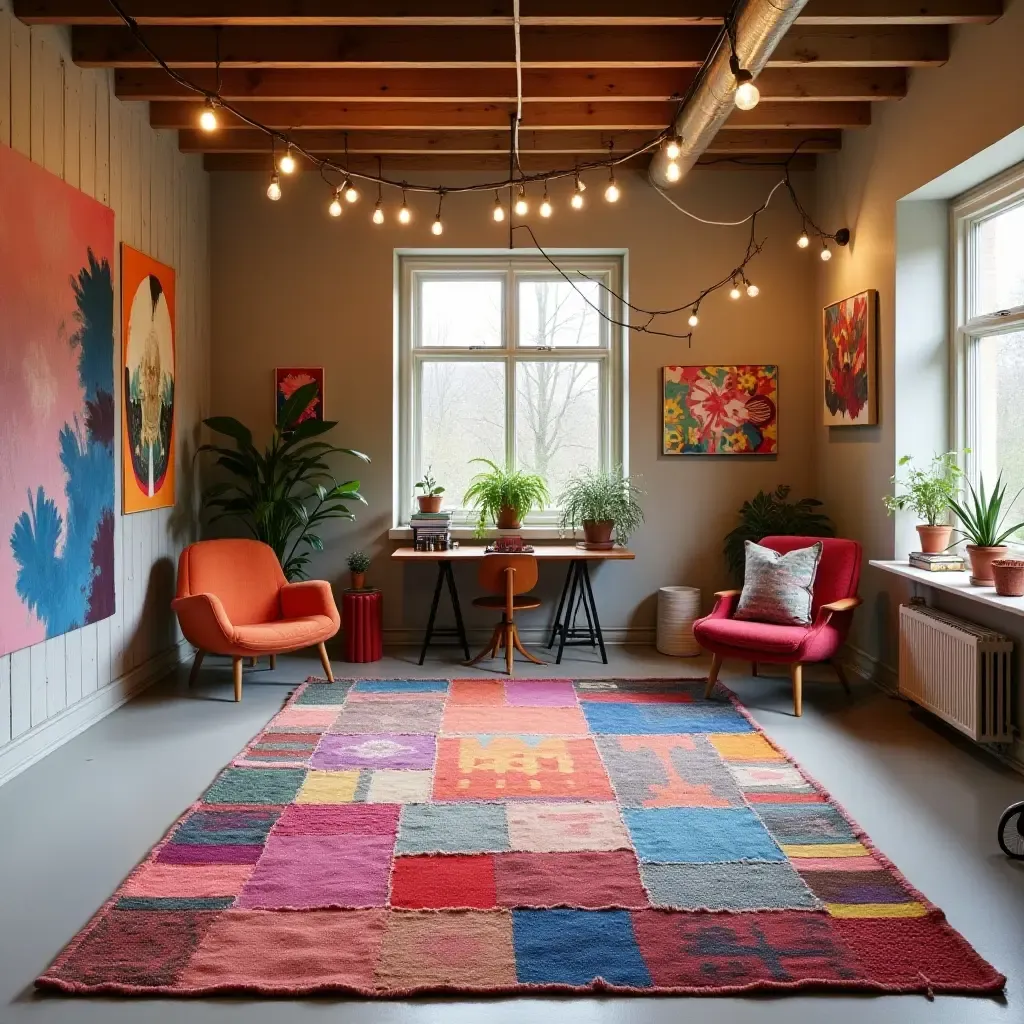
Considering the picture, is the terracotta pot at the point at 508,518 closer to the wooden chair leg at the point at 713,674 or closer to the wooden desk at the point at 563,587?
the wooden desk at the point at 563,587

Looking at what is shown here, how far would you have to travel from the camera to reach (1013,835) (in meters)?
3.38

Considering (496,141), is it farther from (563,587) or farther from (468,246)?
(563,587)

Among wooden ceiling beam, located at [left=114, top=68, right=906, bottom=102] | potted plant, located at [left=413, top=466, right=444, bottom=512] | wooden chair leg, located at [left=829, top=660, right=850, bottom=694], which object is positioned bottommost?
wooden chair leg, located at [left=829, top=660, right=850, bottom=694]

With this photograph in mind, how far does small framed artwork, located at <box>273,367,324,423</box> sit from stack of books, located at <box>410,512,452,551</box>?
1025mm

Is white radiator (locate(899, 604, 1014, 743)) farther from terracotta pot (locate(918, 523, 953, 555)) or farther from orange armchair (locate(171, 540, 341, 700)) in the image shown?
orange armchair (locate(171, 540, 341, 700))

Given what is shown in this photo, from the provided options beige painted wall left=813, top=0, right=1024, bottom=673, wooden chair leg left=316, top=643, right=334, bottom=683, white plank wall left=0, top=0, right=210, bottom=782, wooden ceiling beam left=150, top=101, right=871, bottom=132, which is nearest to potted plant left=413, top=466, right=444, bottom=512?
wooden chair leg left=316, top=643, right=334, bottom=683

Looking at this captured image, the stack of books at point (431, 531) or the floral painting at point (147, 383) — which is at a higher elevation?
the floral painting at point (147, 383)

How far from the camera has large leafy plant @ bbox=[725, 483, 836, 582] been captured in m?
6.34

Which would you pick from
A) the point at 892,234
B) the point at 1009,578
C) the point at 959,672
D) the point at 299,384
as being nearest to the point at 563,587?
the point at 299,384

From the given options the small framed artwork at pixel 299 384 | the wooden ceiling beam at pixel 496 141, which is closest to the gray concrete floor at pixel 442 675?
the small framed artwork at pixel 299 384

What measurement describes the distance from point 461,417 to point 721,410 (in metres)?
1.81

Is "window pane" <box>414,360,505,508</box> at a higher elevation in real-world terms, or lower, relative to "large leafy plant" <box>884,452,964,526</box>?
higher

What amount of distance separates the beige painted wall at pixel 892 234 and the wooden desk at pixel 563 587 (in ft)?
4.72

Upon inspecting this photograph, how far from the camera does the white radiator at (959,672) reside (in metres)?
4.19
